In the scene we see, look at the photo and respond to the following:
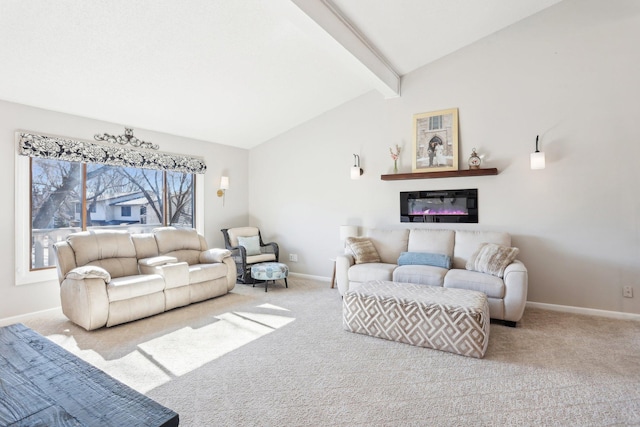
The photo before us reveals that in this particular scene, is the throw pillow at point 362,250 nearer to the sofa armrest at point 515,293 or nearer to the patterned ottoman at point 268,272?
the patterned ottoman at point 268,272

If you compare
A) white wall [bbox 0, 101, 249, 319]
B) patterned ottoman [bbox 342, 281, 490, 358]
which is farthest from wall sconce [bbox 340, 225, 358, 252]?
white wall [bbox 0, 101, 249, 319]

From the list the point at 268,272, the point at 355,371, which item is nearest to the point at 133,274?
the point at 268,272

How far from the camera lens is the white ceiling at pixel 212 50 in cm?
274

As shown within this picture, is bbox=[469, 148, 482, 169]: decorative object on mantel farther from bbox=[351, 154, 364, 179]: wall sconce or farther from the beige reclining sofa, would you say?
the beige reclining sofa

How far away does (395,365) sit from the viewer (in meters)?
2.53

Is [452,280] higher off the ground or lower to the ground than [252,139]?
lower

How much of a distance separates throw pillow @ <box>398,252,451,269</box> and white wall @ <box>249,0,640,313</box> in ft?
2.39

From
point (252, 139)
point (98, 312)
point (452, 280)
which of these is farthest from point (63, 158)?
point (452, 280)

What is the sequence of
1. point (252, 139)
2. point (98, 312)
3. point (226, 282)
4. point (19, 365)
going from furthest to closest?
point (252, 139), point (226, 282), point (98, 312), point (19, 365)

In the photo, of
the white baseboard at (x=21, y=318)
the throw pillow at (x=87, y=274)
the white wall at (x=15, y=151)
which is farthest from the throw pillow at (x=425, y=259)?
the white baseboard at (x=21, y=318)

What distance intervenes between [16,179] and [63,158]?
1.61 feet

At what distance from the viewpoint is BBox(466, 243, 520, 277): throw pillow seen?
Answer: 137 inches

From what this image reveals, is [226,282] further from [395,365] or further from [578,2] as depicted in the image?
[578,2]

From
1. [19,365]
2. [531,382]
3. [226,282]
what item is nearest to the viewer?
[19,365]
